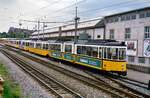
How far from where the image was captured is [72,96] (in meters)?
14.4

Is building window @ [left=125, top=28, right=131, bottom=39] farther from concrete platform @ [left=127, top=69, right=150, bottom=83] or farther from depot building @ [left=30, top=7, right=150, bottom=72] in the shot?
concrete platform @ [left=127, top=69, right=150, bottom=83]

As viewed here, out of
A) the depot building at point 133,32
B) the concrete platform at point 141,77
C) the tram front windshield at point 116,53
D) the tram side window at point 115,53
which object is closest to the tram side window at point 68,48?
the concrete platform at point 141,77

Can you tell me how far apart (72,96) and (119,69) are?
9.18 metres

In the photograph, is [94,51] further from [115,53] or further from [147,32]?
[147,32]

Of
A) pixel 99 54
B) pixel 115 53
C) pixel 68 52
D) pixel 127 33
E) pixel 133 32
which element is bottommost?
pixel 68 52

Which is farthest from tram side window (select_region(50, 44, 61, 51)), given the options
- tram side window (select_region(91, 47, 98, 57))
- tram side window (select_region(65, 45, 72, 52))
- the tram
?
tram side window (select_region(91, 47, 98, 57))

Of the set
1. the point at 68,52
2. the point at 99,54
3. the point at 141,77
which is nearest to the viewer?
the point at 99,54

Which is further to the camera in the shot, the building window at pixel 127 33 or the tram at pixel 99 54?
the building window at pixel 127 33

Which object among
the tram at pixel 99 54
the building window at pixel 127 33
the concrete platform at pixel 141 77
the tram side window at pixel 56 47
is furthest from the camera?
the building window at pixel 127 33

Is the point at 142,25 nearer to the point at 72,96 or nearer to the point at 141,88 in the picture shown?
the point at 141,88

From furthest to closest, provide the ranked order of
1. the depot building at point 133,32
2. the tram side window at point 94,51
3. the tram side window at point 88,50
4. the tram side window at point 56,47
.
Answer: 1. the depot building at point 133,32
2. the tram side window at point 56,47
3. the tram side window at point 88,50
4. the tram side window at point 94,51

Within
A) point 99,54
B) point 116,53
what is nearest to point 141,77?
point 116,53

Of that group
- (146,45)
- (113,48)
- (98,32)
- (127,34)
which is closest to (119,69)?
(113,48)

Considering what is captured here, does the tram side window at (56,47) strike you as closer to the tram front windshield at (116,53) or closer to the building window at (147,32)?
the building window at (147,32)
